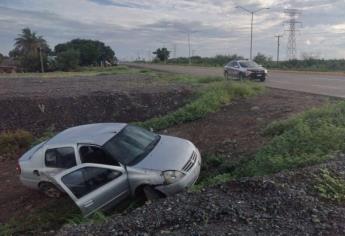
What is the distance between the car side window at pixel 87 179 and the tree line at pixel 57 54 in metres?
79.7

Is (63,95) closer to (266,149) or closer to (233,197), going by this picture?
(266,149)

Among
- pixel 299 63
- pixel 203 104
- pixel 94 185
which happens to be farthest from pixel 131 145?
pixel 299 63

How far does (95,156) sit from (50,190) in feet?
6.72

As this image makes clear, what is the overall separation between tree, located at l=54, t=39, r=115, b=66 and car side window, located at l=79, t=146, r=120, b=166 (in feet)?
310

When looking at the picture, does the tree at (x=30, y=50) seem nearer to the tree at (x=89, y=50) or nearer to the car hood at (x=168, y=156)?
the tree at (x=89, y=50)

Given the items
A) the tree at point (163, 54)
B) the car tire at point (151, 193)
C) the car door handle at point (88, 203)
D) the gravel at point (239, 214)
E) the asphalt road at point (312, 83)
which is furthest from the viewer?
the tree at point (163, 54)

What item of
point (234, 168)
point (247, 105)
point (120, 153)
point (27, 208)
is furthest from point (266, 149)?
point (247, 105)

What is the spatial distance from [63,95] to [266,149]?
38.6 feet

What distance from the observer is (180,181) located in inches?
281

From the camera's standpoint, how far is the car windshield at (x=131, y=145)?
25.1 feet

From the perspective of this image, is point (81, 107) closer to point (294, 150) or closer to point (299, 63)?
point (294, 150)

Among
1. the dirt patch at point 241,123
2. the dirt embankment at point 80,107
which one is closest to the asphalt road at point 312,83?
the dirt patch at point 241,123

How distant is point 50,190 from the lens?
30.1ft

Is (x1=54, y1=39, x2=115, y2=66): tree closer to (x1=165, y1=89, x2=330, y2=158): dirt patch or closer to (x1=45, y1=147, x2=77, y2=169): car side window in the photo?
(x1=165, y1=89, x2=330, y2=158): dirt patch
